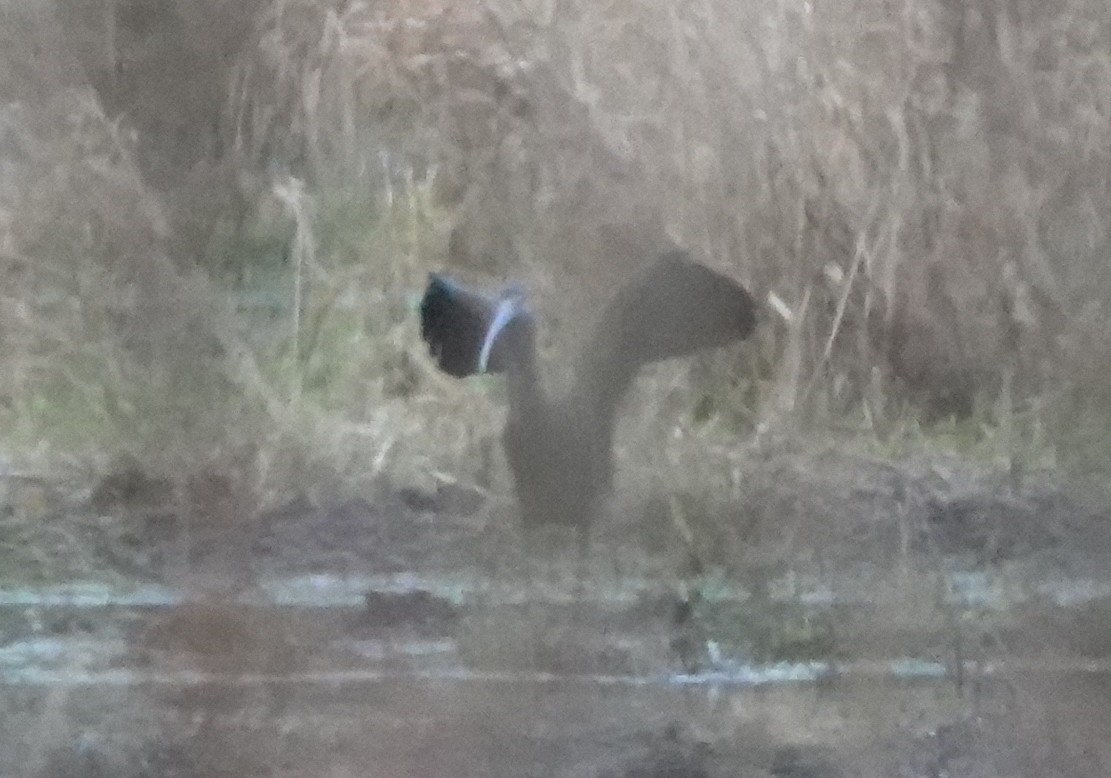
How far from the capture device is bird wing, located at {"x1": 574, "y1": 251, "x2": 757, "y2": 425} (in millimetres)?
1080

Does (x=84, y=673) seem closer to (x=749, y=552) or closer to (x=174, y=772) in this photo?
(x=174, y=772)

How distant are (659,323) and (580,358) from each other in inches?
2.6

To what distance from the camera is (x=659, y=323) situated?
1083mm

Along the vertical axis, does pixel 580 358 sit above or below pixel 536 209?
below

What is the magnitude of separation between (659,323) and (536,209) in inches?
5.4

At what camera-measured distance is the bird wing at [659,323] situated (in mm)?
1080

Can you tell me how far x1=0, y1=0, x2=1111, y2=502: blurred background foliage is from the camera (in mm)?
1079

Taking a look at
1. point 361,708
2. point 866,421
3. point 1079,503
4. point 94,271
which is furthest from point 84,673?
point 1079,503

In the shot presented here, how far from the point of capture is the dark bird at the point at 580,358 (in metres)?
1.07

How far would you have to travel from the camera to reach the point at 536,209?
1.12 m

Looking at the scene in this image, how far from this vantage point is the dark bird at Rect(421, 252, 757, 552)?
42.1 inches

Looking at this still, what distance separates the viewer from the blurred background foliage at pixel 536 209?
3.54 feet

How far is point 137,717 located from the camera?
3.18 feet

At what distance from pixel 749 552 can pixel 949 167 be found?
13.6 inches
